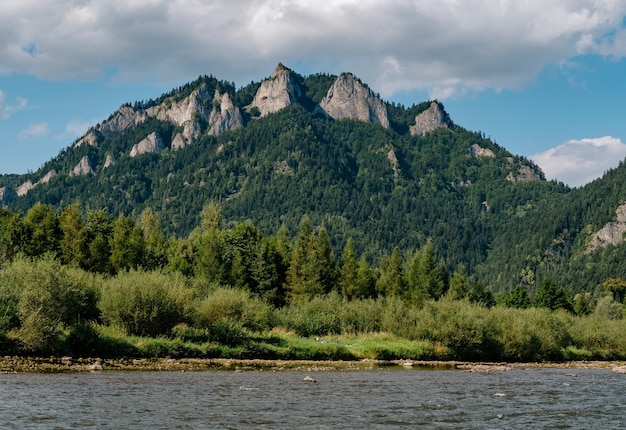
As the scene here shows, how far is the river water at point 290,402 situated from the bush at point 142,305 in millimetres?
11338

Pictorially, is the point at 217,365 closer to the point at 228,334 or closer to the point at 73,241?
the point at 228,334

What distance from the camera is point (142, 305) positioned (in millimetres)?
61875

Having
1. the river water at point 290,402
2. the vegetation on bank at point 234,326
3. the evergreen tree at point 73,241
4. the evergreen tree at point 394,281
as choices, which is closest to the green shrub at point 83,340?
the vegetation on bank at point 234,326

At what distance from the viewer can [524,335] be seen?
84312 millimetres

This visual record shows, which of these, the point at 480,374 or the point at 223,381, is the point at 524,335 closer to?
the point at 480,374

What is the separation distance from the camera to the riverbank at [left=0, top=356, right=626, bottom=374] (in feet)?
160

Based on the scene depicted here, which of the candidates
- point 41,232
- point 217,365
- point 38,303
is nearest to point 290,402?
point 217,365

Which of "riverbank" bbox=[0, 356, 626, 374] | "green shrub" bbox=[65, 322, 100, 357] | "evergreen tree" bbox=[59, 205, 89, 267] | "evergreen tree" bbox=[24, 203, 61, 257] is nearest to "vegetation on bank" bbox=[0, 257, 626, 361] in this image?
"green shrub" bbox=[65, 322, 100, 357]

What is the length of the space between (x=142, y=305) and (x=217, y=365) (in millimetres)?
8900

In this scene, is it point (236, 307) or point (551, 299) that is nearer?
point (236, 307)

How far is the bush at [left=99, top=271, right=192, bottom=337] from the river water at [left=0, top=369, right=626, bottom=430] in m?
11.3

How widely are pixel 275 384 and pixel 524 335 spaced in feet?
152

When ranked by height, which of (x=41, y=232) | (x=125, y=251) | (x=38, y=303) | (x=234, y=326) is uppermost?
(x=41, y=232)

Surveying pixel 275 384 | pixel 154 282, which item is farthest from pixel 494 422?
pixel 154 282
